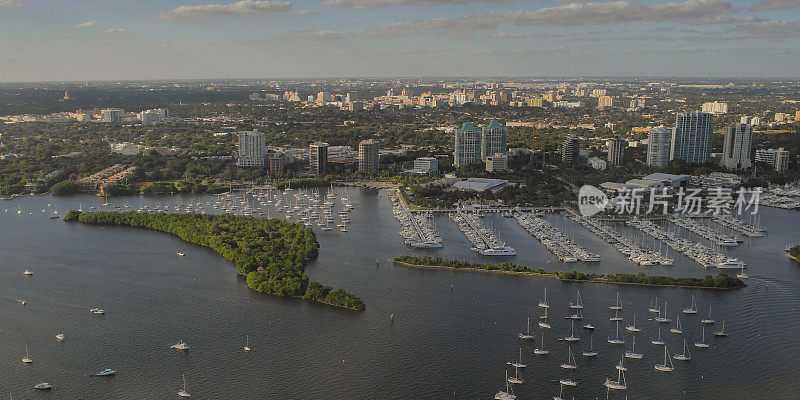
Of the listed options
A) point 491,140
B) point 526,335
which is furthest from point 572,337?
point 491,140

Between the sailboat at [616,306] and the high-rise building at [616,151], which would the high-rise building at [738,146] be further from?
the sailboat at [616,306]

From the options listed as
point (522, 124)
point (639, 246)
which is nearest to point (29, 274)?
point (639, 246)

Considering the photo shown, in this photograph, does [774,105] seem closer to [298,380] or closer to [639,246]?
[639,246]

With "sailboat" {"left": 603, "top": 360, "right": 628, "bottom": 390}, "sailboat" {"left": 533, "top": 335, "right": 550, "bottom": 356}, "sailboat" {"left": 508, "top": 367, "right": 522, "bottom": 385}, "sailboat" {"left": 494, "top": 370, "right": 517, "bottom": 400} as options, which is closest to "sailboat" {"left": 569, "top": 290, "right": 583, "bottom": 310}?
"sailboat" {"left": 533, "top": 335, "right": 550, "bottom": 356}

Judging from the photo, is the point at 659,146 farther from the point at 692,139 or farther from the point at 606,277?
the point at 606,277

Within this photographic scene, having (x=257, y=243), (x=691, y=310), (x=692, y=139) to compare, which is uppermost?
(x=692, y=139)

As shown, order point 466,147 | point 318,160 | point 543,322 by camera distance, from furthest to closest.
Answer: point 466,147 < point 318,160 < point 543,322
